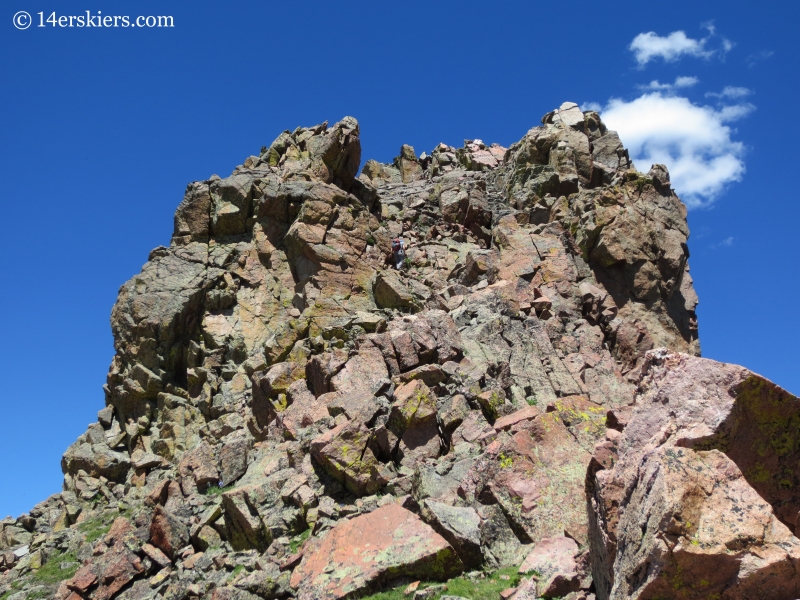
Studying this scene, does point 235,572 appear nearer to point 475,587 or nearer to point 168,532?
point 168,532

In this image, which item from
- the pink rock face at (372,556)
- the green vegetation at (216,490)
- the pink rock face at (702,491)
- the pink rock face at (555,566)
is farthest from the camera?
the green vegetation at (216,490)

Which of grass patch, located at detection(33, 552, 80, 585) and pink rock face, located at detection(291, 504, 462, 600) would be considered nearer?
pink rock face, located at detection(291, 504, 462, 600)

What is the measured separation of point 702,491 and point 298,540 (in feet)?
45.6

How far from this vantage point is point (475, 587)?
15.3 metres

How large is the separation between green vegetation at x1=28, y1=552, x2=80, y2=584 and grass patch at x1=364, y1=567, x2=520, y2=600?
16325mm

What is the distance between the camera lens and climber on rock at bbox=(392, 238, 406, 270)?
39188 mm

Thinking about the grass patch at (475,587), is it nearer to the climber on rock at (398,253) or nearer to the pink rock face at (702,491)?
the pink rock face at (702,491)

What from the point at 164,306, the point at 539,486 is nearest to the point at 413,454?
the point at 539,486

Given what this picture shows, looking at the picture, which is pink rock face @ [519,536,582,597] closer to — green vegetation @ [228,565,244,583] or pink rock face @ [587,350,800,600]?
pink rock face @ [587,350,800,600]

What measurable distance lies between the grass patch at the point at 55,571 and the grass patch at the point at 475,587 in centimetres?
1631

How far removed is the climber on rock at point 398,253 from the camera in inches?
1543

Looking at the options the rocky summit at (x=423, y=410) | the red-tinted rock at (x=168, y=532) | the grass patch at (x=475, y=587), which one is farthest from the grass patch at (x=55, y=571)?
the grass patch at (x=475, y=587)

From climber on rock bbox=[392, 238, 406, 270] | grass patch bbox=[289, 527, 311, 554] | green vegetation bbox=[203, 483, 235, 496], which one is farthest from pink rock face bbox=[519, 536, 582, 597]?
climber on rock bbox=[392, 238, 406, 270]

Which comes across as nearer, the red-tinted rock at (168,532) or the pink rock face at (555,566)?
the pink rock face at (555,566)
